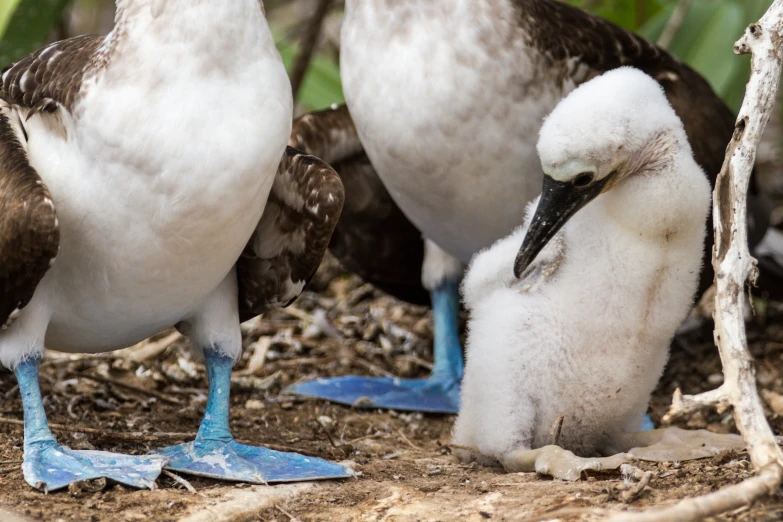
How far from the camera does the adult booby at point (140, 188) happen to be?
9.77 feet

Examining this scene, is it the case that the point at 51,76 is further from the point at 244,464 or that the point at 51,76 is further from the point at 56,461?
the point at 244,464

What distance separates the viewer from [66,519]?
281cm

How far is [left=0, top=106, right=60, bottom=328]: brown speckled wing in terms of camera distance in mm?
2916

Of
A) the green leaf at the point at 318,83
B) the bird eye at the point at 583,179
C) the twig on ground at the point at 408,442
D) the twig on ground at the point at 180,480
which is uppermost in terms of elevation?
the bird eye at the point at 583,179

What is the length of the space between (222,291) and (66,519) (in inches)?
41.6

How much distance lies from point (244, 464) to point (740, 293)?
1.59m

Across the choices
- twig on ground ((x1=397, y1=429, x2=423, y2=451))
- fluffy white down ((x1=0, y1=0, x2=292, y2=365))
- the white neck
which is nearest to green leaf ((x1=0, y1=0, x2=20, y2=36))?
fluffy white down ((x1=0, y1=0, x2=292, y2=365))

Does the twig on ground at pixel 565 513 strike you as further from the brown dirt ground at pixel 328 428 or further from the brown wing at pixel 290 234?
the brown wing at pixel 290 234

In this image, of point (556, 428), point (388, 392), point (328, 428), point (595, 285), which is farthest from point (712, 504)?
point (388, 392)

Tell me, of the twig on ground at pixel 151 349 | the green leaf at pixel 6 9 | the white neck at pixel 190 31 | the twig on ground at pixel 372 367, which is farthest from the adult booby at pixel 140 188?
the twig on ground at pixel 372 367

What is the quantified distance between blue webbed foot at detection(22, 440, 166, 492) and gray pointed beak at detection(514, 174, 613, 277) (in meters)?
1.28

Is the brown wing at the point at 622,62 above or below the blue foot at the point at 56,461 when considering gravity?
above

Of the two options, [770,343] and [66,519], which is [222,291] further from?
[770,343]

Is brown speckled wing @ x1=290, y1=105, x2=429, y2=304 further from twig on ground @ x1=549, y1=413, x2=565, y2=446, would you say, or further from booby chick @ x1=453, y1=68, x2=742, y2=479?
twig on ground @ x1=549, y1=413, x2=565, y2=446
